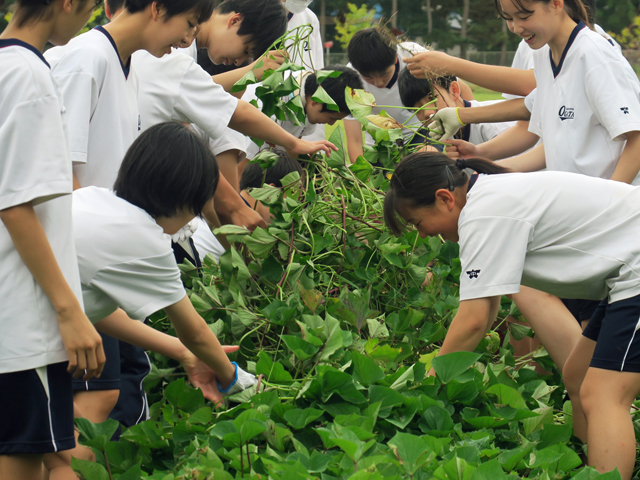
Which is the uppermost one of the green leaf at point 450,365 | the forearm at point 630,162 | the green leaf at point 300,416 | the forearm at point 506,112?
the forearm at point 630,162

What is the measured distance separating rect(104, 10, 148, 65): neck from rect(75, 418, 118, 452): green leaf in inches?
40.4

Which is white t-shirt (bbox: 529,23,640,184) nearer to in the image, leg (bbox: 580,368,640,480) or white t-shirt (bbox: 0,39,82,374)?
leg (bbox: 580,368,640,480)

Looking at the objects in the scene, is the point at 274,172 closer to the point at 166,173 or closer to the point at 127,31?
the point at 127,31

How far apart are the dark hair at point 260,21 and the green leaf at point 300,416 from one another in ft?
5.02

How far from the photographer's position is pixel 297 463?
1079 millimetres

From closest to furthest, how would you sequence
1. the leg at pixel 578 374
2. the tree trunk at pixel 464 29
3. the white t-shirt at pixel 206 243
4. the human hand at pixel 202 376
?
the human hand at pixel 202 376
the leg at pixel 578 374
the white t-shirt at pixel 206 243
the tree trunk at pixel 464 29

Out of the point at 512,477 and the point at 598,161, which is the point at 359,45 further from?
the point at 512,477

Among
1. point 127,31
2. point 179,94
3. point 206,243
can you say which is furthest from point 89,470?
point 206,243

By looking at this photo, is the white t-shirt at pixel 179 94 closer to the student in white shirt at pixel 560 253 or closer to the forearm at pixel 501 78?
the student in white shirt at pixel 560 253

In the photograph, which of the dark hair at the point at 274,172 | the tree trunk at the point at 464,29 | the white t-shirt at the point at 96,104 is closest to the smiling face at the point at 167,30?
the white t-shirt at the point at 96,104

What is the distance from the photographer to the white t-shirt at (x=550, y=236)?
1.60 metres

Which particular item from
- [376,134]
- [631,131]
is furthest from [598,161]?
[376,134]

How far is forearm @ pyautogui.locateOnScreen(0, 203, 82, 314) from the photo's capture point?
3.73 ft

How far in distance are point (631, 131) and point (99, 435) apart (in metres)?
1.70
